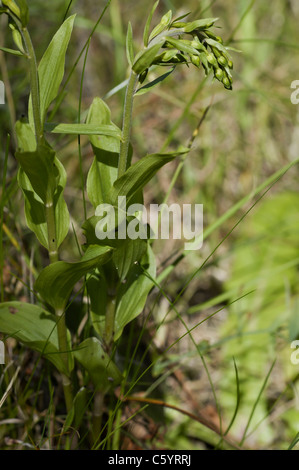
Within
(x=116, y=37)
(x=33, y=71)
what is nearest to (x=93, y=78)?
(x=116, y=37)

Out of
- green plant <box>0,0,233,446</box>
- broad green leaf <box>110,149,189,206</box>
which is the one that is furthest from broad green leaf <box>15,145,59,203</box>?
broad green leaf <box>110,149,189,206</box>

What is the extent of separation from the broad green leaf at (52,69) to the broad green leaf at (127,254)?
267mm

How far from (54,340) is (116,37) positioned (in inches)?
56.8

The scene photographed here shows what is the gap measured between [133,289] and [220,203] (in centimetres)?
130

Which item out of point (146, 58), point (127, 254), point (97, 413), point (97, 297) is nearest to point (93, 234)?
point (127, 254)

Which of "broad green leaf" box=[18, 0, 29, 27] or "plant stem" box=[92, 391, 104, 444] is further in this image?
"plant stem" box=[92, 391, 104, 444]

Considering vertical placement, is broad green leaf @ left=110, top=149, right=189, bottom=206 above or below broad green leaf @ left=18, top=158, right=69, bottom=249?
above

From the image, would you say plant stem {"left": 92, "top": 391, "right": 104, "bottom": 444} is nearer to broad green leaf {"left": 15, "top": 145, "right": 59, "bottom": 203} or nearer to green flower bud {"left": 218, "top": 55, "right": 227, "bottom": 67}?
broad green leaf {"left": 15, "top": 145, "right": 59, "bottom": 203}

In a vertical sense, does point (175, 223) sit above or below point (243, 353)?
above

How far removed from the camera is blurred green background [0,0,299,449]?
141 centimetres

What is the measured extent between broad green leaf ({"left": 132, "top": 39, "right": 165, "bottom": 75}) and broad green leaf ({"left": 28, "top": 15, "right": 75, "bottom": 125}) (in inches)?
6.1
